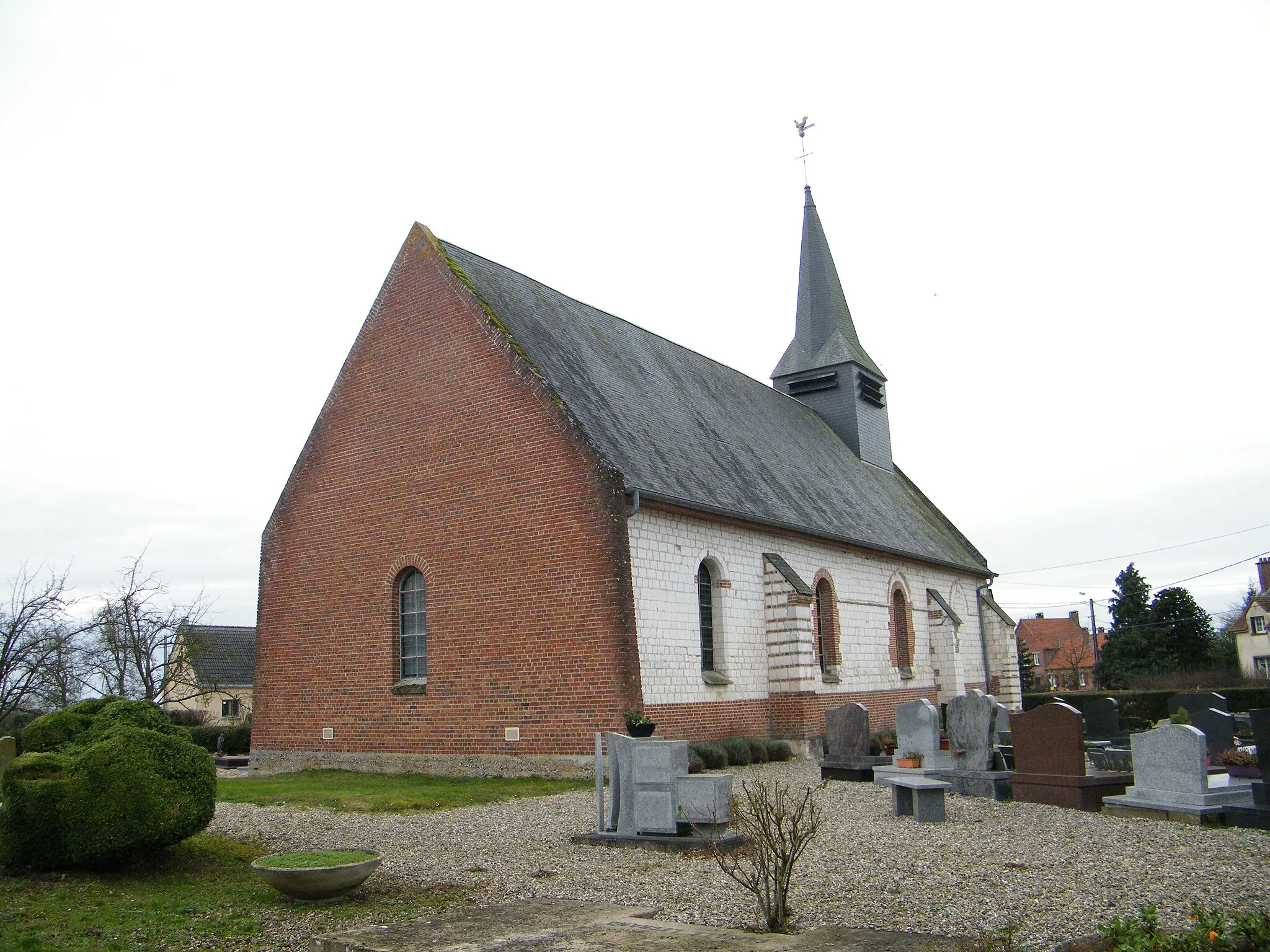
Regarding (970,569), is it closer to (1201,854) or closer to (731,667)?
(731,667)

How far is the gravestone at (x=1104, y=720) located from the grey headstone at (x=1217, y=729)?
238 cm

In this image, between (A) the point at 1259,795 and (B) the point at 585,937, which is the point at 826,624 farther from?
(B) the point at 585,937

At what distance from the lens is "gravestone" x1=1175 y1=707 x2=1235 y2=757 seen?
1617cm

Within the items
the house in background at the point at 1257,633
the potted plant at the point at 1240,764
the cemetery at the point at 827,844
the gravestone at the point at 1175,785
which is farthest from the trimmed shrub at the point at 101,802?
the house in background at the point at 1257,633

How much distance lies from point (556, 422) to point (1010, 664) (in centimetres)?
2053

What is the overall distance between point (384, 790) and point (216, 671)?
92.8 feet

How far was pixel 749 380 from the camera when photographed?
94.3 ft

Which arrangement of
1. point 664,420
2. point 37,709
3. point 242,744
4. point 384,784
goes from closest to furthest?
point 384,784
point 664,420
point 242,744
point 37,709

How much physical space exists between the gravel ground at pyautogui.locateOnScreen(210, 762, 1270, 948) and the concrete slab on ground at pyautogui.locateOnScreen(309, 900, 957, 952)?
1.37 feet

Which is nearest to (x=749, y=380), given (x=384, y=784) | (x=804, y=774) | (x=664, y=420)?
(x=664, y=420)

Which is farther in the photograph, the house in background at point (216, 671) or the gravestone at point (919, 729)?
the house in background at point (216, 671)

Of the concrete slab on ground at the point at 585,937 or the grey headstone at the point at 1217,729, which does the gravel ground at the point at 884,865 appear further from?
the grey headstone at the point at 1217,729

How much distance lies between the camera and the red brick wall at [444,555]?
15945 millimetres

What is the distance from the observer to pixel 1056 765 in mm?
12547
